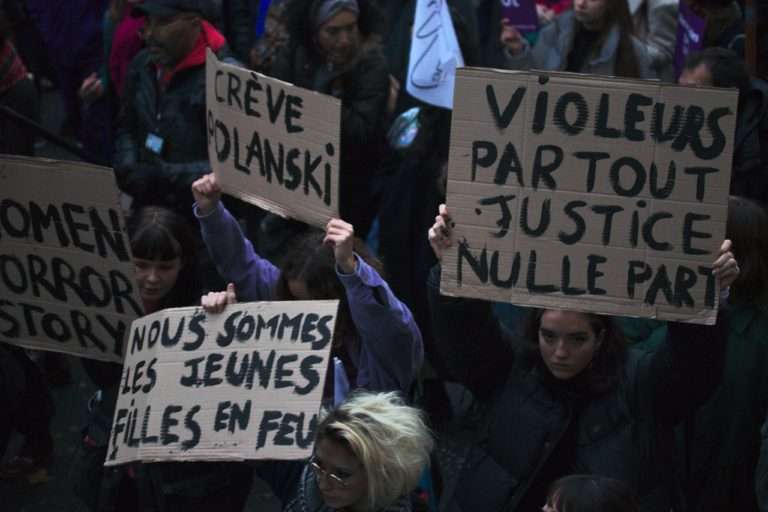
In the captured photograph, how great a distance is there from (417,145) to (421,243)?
1.44 ft

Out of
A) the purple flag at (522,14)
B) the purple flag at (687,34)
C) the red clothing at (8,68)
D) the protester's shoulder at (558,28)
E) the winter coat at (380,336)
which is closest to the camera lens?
the winter coat at (380,336)

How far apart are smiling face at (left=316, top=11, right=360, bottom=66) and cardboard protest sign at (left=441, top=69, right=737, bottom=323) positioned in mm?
2360

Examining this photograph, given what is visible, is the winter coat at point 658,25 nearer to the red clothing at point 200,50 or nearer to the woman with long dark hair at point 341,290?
the red clothing at point 200,50

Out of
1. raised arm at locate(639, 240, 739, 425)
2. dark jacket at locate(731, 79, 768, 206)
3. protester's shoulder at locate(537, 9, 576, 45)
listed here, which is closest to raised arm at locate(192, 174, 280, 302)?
raised arm at locate(639, 240, 739, 425)

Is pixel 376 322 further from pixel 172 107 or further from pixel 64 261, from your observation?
pixel 172 107

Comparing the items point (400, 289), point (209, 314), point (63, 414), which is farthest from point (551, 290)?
point (63, 414)

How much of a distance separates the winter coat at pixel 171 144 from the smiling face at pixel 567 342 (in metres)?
2.20

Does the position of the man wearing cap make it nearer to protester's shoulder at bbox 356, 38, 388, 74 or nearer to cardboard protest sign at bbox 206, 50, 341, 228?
protester's shoulder at bbox 356, 38, 388, 74

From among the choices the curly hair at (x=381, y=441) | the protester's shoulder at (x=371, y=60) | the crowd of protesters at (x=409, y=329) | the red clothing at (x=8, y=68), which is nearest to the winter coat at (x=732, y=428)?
the crowd of protesters at (x=409, y=329)

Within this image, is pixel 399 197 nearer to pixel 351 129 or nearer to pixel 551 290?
pixel 351 129

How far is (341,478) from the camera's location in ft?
11.4

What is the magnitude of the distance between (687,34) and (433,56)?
125 cm

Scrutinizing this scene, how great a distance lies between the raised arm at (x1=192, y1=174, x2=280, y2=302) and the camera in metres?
4.41

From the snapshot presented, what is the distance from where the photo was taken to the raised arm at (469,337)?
3807mm
